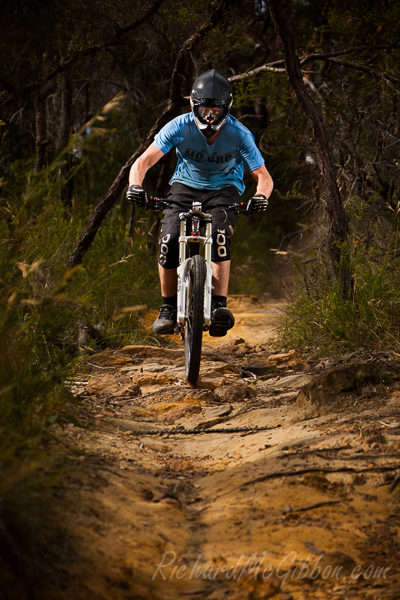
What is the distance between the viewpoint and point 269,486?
2928 millimetres

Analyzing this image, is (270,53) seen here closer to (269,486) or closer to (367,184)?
(367,184)

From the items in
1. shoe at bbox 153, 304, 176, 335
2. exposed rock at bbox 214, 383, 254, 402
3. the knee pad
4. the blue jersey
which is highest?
the blue jersey

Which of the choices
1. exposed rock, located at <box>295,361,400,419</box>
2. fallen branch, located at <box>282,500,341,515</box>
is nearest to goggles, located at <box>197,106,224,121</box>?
exposed rock, located at <box>295,361,400,419</box>

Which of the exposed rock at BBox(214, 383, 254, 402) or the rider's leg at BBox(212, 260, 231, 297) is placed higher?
the rider's leg at BBox(212, 260, 231, 297)

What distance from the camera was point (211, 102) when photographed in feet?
16.2

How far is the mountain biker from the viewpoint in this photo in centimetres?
497

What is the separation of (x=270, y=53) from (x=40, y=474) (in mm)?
8960

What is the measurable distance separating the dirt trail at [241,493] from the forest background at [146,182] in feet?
0.92

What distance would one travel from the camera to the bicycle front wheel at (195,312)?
184 inches

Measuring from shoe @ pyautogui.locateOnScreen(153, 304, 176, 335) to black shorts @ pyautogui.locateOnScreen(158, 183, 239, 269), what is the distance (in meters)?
0.34

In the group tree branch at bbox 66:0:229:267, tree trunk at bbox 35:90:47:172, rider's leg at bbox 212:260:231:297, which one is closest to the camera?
rider's leg at bbox 212:260:231:297

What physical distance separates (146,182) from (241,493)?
7.99m

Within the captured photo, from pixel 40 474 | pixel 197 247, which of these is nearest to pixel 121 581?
pixel 40 474

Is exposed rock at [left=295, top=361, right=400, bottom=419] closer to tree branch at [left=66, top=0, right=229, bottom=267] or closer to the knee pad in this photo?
the knee pad
